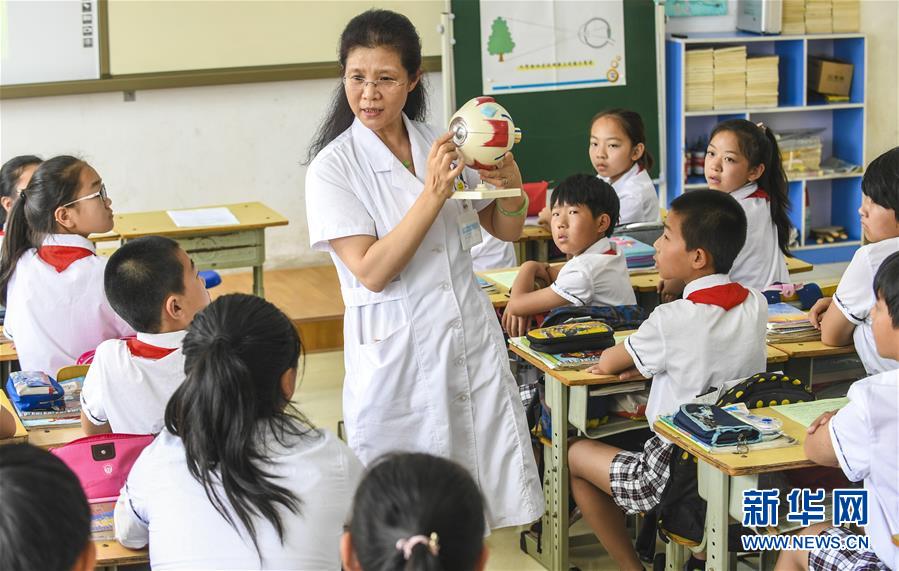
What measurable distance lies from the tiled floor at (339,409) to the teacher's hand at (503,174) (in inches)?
32.5

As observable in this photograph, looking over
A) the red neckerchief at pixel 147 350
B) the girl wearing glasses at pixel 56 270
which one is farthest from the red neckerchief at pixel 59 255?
the red neckerchief at pixel 147 350

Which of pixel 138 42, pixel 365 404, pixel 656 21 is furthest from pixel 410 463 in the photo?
pixel 656 21

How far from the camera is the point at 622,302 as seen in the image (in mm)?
3514

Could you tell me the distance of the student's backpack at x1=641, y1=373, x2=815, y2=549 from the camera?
2.60 meters

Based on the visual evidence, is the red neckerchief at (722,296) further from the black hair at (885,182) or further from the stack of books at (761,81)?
the stack of books at (761,81)

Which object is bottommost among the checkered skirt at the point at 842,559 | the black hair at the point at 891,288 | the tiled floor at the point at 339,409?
Answer: the tiled floor at the point at 339,409

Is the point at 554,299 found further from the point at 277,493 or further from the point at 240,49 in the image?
the point at 240,49

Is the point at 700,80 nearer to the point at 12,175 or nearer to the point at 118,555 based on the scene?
the point at 12,175

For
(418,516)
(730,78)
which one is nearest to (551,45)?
(730,78)

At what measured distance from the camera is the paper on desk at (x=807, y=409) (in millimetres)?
2518

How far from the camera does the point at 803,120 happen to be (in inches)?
286

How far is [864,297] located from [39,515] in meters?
2.29

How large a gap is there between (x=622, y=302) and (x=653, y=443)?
767 mm

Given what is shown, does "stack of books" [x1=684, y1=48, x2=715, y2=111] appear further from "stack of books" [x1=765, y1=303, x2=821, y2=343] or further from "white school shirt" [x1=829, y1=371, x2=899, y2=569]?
"white school shirt" [x1=829, y1=371, x2=899, y2=569]
